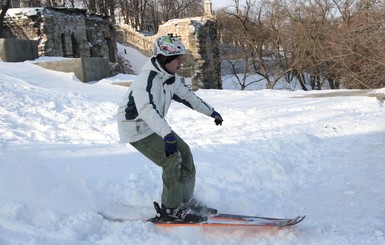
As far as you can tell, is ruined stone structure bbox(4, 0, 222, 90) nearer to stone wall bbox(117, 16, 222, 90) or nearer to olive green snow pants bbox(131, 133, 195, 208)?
stone wall bbox(117, 16, 222, 90)

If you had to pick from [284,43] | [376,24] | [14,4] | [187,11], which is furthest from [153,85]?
[187,11]

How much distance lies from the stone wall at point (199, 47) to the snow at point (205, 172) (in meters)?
16.9

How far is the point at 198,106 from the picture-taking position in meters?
4.18

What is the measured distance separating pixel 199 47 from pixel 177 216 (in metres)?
24.1

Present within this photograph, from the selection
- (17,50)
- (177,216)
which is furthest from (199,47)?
(177,216)

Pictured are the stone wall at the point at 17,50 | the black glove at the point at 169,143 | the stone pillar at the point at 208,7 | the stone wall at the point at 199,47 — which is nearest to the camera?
the black glove at the point at 169,143

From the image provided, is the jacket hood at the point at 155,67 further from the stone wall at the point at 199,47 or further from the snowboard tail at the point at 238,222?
the stone wall at the point at 199,47

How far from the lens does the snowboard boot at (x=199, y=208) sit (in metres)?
3.88

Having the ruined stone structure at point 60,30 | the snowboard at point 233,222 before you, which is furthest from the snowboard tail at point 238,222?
the ruined stone structure at point 60,30

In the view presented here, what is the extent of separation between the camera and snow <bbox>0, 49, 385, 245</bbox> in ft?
11.4

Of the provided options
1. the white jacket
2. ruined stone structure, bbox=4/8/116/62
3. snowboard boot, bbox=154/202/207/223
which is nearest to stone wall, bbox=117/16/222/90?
ruined stone structure, bbox=4/8/116/62

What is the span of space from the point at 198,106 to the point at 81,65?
404 inches

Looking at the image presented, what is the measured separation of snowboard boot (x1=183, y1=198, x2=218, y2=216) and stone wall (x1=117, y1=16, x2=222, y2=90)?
71.4 feet

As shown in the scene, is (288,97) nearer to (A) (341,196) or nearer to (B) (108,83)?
(B) (108,83)
